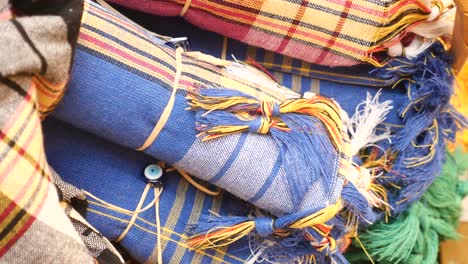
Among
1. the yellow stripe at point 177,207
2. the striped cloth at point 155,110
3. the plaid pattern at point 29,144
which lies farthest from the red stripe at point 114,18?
the yellow stripe at point 177,207

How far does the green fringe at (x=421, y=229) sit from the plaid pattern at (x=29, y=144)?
1.60 ft

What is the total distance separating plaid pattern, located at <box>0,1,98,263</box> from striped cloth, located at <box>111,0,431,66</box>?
23 cm

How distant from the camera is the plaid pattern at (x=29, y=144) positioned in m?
0.47

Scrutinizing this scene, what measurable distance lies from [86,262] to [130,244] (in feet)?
0.68

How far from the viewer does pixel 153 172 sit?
731 mm

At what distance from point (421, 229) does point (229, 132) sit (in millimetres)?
394

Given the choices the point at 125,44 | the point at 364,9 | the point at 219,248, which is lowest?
the point at 219,248

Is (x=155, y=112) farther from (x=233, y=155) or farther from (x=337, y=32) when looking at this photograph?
(x=337, y=32)

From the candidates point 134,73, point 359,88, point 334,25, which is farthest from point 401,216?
point 134,73

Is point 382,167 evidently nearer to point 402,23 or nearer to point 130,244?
point 402,23

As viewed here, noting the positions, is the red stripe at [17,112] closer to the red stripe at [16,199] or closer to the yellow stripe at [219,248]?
the red stripe at [16,199]

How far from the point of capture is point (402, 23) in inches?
30.4

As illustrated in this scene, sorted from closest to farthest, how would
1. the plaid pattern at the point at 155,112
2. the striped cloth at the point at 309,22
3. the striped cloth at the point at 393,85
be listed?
1. the plaid pattern at the point at 155,112
2. the striped cloth at the point at 309,22
3. the striped cloth at the point at 393,85

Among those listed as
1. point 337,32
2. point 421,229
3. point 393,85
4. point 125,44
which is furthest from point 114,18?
point 421,229
